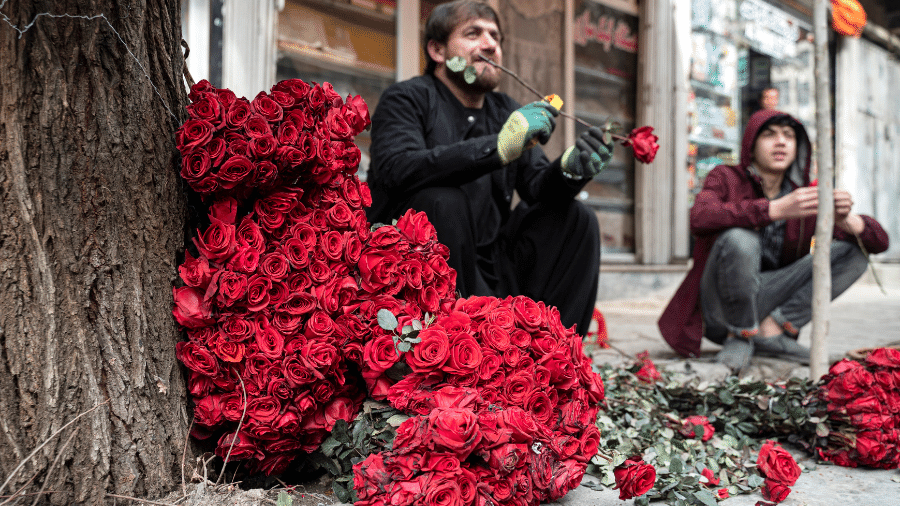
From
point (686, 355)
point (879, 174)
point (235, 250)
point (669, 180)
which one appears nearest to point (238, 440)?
point (235, 250)

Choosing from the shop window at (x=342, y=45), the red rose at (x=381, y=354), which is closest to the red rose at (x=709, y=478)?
the red rose at (x=381, y=354)

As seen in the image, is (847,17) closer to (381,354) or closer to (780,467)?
(780,467)

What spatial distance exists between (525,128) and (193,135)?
100 centimetres

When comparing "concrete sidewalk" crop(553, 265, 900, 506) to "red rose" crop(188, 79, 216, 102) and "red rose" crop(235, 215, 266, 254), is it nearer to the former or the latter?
"red rose" crop(235, 215, 266, 254)

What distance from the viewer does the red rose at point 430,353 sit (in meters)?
1.27

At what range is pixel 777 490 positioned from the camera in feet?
4.89

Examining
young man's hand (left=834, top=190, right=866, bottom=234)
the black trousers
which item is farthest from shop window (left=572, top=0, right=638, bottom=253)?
the black trousers

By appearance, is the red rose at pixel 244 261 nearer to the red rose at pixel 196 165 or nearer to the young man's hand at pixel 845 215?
the red rose at pixel 196 165

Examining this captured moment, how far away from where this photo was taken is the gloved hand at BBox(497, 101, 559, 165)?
1917 mm

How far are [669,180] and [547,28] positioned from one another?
2.21m

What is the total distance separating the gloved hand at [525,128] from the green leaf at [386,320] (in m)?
0.83

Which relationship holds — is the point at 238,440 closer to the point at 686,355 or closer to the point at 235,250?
the point at 235,250

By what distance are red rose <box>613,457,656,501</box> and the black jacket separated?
1055 mm

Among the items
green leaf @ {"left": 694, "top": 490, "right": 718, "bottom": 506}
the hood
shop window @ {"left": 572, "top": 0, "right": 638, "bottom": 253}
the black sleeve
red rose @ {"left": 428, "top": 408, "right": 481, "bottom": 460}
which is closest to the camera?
red rose @ {"left": 428, "top": 408, "right": 481, "bottom": 460}
